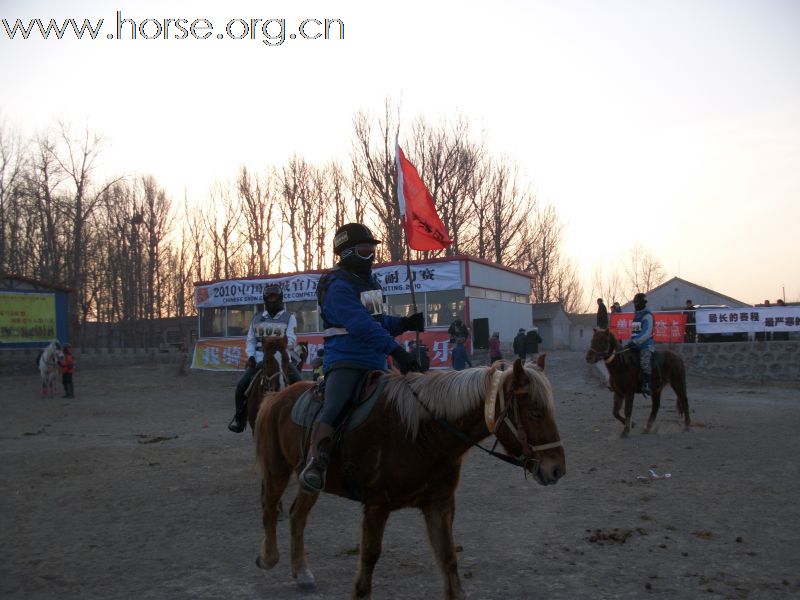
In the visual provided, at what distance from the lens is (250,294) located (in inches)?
1185

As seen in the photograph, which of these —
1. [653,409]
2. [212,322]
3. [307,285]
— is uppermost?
[307,285]

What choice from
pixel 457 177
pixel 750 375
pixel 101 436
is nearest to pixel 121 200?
pixel 457 177

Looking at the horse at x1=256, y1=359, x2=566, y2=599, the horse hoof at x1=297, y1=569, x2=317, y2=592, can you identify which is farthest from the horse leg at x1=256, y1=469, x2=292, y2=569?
the horse at x1=256, y1=359, x2=566, y2=599

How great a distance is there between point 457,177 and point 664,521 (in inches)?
1351

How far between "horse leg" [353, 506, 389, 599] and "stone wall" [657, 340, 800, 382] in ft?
69.5

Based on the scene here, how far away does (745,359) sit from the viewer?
22.7 m

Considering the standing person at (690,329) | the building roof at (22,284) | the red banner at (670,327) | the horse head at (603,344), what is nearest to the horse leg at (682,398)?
the horse head at (603,344)

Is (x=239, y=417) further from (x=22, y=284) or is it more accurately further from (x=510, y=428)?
(x=22, y=284)

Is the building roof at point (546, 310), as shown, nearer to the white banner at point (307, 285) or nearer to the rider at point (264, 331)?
the white banner at point (307, 285)

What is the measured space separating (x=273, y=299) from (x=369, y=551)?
5.24 m

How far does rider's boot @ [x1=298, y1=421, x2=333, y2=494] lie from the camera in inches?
177

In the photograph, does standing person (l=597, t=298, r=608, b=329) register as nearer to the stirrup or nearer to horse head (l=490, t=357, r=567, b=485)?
horse head (l=490, t=357, r=567, b=485)

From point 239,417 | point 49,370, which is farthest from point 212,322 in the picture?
point 239,417

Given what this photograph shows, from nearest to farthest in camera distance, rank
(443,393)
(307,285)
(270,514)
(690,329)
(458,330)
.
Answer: (443,393)
(270,514)
(458,330)
(690,329)
(307,285)
